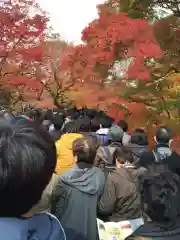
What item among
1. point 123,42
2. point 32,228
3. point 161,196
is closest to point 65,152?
point 161,196

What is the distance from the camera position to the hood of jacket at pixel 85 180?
243 centimetres

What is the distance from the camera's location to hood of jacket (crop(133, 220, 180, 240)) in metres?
1.55

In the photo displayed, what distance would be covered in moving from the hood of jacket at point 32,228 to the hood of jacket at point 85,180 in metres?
1.25

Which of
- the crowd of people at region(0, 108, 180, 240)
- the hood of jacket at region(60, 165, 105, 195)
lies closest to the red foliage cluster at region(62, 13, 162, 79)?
the crowd of people at region(0, 108, 180, 240)

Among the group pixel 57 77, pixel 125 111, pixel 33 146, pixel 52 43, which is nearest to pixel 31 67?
pixel 57 77

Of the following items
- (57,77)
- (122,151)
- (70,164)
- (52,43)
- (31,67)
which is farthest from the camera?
(52,43)

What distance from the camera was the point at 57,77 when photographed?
1675cm

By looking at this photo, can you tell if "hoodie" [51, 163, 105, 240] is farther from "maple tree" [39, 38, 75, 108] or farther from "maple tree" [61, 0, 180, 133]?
"maple tree" [39, 38, 75, 108]

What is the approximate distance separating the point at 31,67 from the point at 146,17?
8.95 meters

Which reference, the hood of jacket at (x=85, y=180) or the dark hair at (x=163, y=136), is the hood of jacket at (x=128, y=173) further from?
the dark hair at (x=163, y=136)

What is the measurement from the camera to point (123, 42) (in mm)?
7359

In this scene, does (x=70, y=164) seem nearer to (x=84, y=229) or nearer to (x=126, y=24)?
(x=84, y=229)

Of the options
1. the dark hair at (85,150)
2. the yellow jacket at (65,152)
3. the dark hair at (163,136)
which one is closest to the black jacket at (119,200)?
the dark hair at (85,150)

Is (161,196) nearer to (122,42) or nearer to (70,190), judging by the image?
(70,190)
